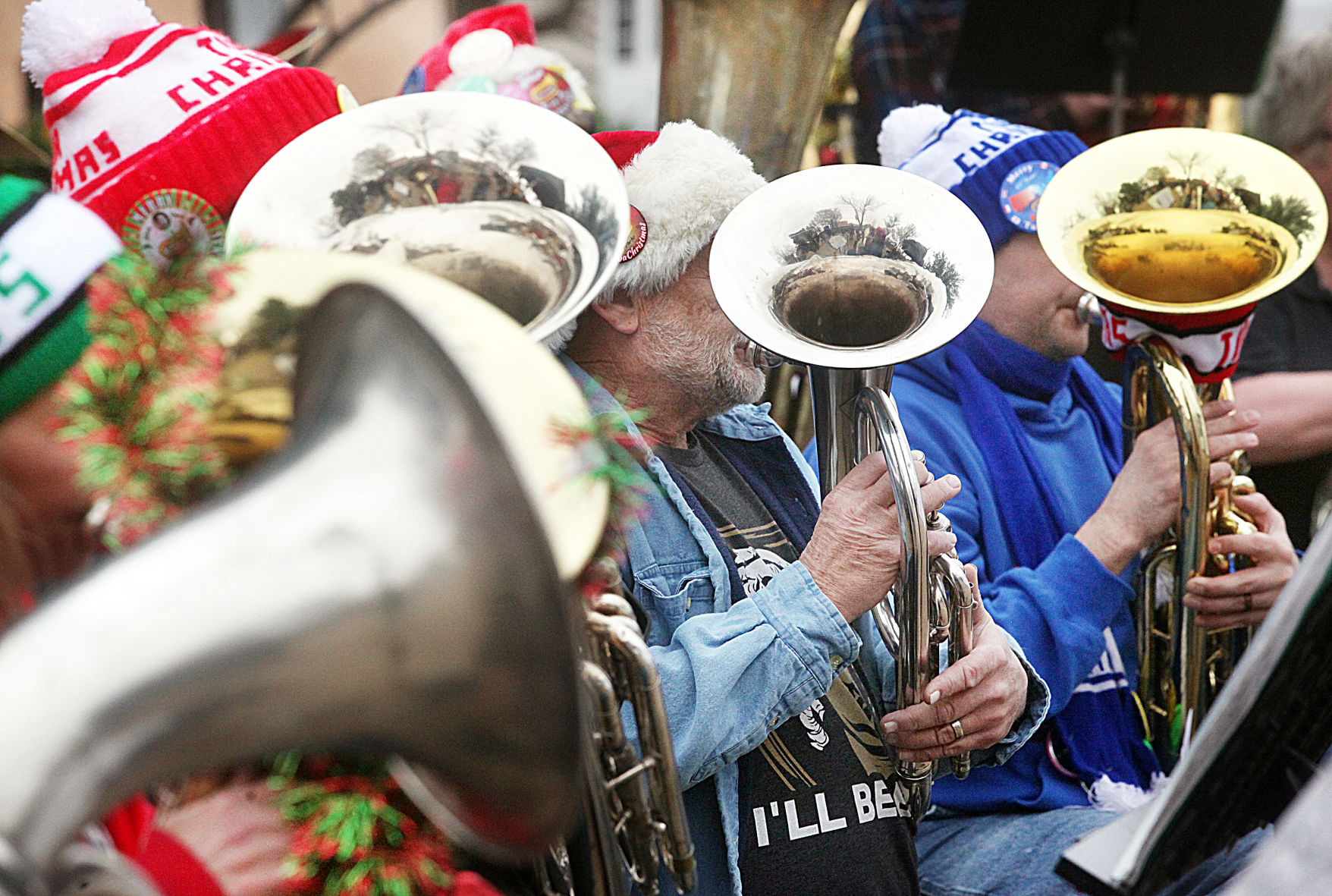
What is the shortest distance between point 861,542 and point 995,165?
1176 mm

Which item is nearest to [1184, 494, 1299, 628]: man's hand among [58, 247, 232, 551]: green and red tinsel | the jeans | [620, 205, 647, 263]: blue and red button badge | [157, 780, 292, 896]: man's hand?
the jeans

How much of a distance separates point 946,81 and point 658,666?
2688mm

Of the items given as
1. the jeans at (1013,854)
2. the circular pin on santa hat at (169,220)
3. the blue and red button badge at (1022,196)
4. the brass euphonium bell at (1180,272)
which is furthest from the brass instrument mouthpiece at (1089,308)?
the circular pin on santa hat at (169,220)

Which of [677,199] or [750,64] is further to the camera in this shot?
[750,64]

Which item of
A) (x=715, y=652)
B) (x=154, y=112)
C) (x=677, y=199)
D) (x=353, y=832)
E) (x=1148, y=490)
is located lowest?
(x=1148, y=490)

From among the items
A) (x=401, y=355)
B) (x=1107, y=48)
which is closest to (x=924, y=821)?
(x=401, y=355)

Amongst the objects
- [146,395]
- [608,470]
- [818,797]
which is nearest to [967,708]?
[818,797]

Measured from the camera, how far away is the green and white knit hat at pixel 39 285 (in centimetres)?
106

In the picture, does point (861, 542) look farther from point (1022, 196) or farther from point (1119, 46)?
point (1119, 46)

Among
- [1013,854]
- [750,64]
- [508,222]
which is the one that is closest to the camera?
[508,222]

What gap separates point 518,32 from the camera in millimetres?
3578

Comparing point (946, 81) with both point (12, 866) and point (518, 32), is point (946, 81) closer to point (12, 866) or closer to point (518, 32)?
point (518, 32)

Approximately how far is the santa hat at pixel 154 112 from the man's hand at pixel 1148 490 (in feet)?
5.21

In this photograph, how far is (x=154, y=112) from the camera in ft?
6.37
